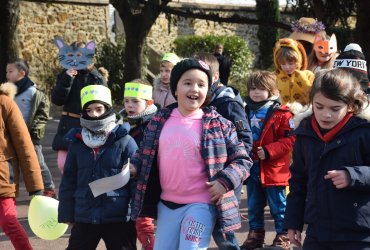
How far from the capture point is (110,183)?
560cm

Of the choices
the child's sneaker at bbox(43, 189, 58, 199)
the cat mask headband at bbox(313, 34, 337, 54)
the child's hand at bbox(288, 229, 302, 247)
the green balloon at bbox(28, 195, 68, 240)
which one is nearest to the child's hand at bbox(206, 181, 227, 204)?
the child's hand at bbox(288, 229, 302, 247)

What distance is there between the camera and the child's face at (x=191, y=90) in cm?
523

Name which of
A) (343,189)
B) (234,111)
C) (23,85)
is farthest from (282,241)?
(23,85)

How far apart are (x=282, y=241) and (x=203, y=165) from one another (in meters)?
2.39

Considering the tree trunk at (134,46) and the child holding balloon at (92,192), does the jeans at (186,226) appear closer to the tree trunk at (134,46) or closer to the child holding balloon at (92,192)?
the child holding balloon at (92,192)

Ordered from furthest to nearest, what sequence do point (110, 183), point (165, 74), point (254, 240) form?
point (165, 74) → point (254, 240) → point (110, 183)

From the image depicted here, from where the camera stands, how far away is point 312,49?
30.7ft

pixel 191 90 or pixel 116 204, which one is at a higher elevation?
pixel 191 90

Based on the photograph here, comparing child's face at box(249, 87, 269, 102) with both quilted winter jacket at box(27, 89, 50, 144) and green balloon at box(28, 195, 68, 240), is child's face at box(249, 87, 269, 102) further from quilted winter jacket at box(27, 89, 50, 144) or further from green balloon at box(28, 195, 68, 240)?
quilted winter jacket at box(27, 89, 50, 144)

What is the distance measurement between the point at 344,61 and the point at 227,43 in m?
21.5

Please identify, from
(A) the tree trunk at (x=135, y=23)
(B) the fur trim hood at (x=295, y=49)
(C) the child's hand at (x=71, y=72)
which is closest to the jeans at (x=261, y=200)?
(B) the fur trim hood at (x=295, y=49)

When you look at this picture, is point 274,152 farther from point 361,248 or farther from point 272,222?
point 361,248

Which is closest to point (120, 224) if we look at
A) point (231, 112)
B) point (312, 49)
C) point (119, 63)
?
point (231, 112)

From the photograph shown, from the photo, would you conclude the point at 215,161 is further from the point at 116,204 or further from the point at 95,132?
the point at 95,132
